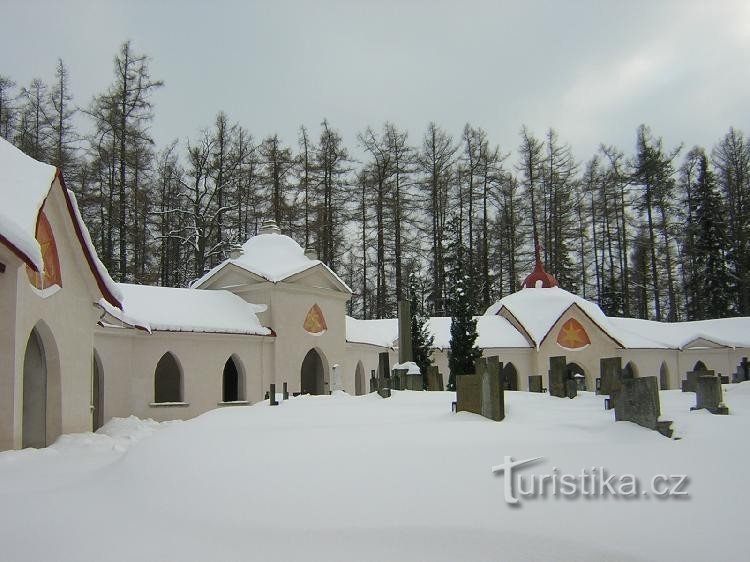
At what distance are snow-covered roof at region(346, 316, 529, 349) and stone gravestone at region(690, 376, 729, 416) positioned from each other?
2063cm

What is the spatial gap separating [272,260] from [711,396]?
19.1 meters

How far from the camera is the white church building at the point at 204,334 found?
12.4 m

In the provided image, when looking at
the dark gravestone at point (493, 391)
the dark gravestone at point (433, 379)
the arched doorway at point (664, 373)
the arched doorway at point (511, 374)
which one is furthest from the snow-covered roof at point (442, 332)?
the dark gravestone at point (493, 391)

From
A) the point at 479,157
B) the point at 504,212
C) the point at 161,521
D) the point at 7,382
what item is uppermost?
the point at 479,157

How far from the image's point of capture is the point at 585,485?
21.4 ft

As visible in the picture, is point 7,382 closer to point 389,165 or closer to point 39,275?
point 39,275

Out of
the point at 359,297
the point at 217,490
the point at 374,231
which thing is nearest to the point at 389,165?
the point at 374,231

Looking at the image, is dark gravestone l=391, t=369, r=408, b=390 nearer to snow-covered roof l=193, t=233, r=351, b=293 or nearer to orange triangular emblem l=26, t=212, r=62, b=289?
orange triangular emblem l=26, t=212, r=62, b=289

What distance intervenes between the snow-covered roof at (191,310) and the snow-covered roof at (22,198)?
893 cm

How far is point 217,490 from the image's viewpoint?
22.6 ft

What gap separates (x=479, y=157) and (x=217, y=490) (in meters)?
41.2

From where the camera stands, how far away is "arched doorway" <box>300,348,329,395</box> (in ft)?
90.2

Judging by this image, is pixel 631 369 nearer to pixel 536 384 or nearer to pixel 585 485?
pixel 536 384

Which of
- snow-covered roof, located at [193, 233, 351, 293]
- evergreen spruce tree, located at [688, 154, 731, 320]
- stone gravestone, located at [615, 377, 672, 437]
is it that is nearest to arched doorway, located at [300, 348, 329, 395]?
snow-covered roof, located at [193, 233, 351, 293]
